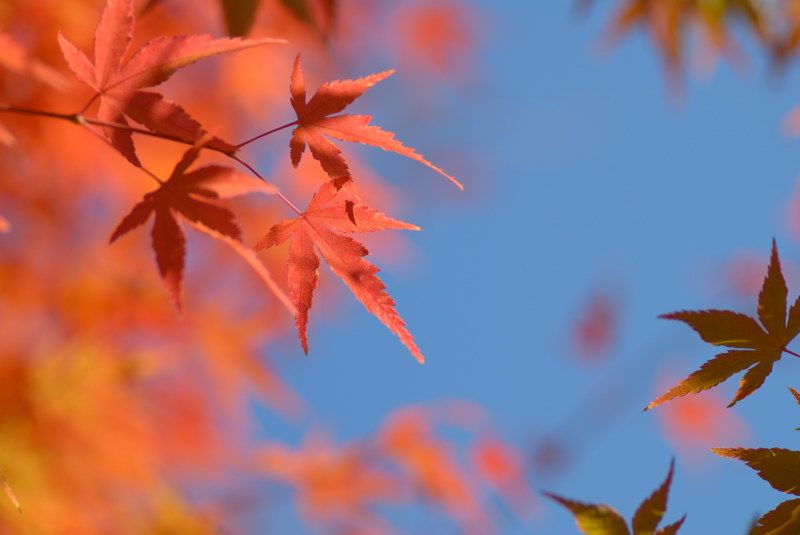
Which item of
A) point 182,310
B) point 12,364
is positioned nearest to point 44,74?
point 182,310

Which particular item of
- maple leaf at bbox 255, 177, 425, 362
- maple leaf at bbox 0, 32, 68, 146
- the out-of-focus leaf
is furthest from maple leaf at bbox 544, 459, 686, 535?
the out-of-focus leaf

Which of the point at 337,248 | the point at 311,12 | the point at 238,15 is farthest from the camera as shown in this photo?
the point at 311,12

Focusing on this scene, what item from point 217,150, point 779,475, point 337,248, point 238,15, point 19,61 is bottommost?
point 779,475

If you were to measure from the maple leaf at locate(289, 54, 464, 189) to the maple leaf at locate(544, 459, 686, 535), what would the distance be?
31 cm

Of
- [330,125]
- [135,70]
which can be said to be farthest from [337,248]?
[135,70]

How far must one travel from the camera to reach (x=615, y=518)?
2.38 ft

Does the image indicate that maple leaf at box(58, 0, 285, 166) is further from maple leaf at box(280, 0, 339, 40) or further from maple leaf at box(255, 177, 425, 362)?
maple leaf at box(280, 0, 339, 40)

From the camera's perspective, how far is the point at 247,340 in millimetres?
3053

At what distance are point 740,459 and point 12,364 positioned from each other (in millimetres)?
2609

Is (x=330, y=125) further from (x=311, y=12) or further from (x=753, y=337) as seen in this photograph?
(x=311, y=12)

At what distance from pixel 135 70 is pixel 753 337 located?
1.98 ft

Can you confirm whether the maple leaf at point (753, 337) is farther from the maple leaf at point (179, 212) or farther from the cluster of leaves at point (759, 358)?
the maple leaf at point (179, 212)

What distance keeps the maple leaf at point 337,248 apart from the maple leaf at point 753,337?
9.7 inches

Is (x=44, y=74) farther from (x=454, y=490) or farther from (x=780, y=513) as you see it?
(x=454, y=490)
